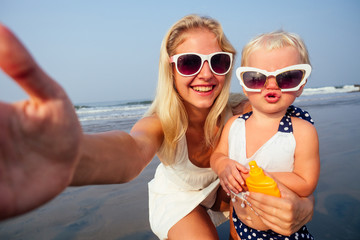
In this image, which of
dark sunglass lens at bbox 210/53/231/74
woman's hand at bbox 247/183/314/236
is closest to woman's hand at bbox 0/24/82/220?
woman's hand at bbox 247/183/314/236

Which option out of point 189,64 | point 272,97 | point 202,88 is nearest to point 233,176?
point 272,97

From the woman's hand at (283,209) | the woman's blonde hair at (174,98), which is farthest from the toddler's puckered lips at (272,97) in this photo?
the woman's blonde hair at (174,98)

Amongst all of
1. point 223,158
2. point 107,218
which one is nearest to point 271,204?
point 223,158

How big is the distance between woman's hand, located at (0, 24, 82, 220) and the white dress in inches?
71.3

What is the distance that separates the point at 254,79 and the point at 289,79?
0.27 m

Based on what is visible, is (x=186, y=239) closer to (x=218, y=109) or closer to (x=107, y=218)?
(x=107, y=218)

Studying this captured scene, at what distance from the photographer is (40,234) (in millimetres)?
2623

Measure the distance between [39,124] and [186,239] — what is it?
2044mm

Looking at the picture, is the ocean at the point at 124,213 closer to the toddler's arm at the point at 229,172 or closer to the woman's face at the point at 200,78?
the toddler's arm at the point at 229,172

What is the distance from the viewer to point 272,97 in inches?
75.3

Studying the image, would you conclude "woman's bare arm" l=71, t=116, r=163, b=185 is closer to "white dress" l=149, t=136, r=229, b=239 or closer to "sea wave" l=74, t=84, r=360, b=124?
"white dress" l=149, t=136, r=229, b=239

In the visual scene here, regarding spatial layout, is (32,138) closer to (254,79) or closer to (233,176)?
(233,176)

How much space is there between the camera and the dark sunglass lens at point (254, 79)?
1900mm

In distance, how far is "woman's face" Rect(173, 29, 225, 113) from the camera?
245cm
